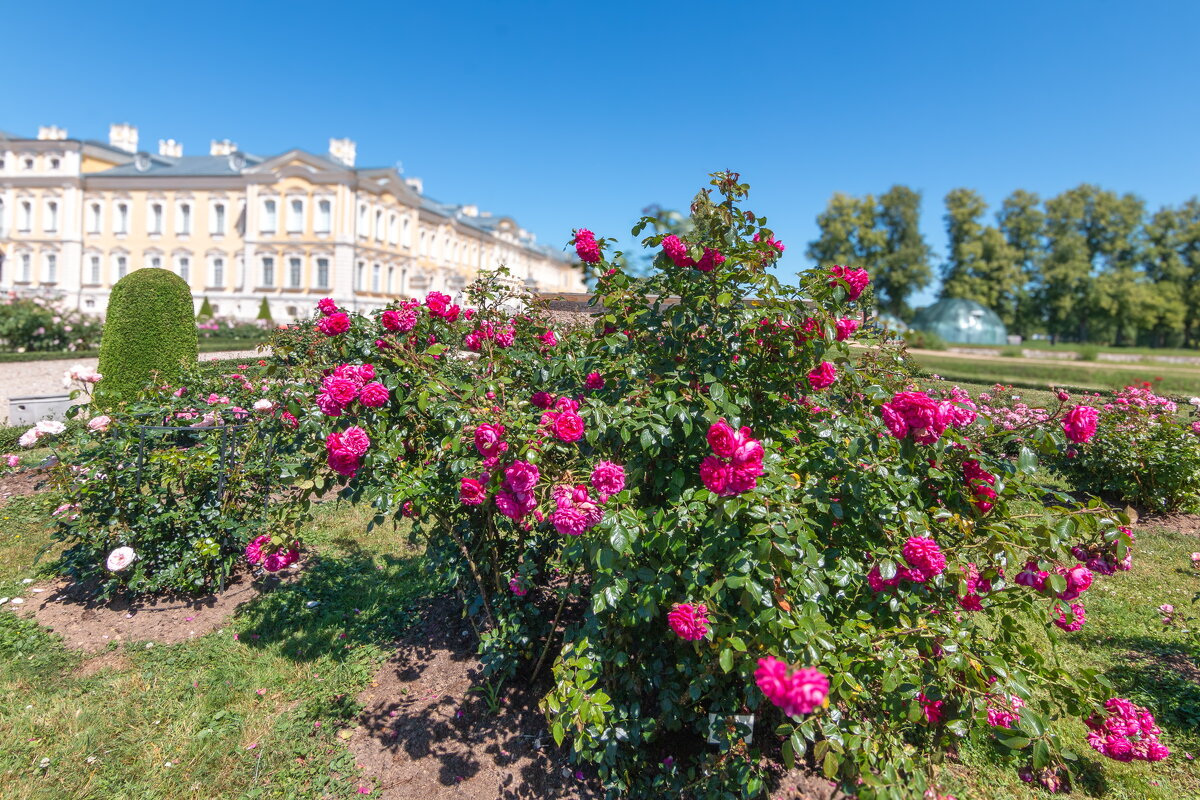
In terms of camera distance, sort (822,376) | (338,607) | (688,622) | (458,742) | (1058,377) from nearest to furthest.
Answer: (688,622)
(822,376)
(458,742)
(338,607)
(1058,377)

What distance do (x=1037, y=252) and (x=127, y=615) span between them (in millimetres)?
44655

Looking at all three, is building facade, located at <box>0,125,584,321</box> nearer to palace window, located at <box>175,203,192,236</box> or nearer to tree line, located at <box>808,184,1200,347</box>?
palace window, located at <box>175,203,192,236</box>

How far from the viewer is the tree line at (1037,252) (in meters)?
36.3

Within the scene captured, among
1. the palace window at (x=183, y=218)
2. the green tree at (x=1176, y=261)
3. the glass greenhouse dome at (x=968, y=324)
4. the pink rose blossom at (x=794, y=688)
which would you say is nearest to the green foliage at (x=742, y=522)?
the pink rose blossom at (x=794, y=688)

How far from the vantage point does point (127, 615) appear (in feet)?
12.1

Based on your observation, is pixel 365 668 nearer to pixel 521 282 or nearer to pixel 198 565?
pixel 198 565

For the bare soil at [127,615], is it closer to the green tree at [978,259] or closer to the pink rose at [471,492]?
the pink rose at [471,492]

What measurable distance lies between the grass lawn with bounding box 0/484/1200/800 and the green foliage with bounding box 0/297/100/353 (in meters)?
13.9

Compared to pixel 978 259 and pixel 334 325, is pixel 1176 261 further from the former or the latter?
pixel 334 325

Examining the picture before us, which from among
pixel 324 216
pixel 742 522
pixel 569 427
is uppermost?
pixel 324 216

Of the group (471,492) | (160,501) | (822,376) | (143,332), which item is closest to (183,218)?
(143,332)

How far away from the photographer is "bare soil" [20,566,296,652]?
347cm

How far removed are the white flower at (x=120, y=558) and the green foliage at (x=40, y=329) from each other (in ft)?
50.1

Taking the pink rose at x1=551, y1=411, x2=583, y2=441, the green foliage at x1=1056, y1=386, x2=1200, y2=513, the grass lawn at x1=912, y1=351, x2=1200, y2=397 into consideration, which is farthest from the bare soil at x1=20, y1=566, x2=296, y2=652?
the grass lawn at x1=912, y1=351, x2=1200, y2=397
